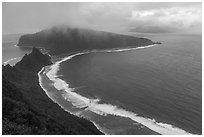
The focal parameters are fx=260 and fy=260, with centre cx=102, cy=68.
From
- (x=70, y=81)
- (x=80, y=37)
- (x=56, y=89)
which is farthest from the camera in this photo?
(x=80, y=37)

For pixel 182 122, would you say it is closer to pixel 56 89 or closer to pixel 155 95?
pixel 155 95

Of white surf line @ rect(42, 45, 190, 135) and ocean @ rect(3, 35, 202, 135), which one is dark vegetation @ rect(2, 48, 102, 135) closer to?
ocean @ rect(3, 35, 202, 135)

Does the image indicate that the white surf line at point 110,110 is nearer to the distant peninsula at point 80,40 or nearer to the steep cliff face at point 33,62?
the steep cliff face at point 33,62

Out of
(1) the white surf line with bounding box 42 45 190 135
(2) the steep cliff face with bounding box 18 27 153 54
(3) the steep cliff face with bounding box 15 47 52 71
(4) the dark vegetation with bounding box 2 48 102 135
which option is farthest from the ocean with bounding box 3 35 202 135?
(2) the steep cliff face with bounding box 18 27 153 54

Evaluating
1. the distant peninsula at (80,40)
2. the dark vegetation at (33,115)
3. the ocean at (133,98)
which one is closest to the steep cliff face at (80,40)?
the distant peninsula at (80,40)

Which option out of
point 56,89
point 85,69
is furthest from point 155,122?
point 85,69
